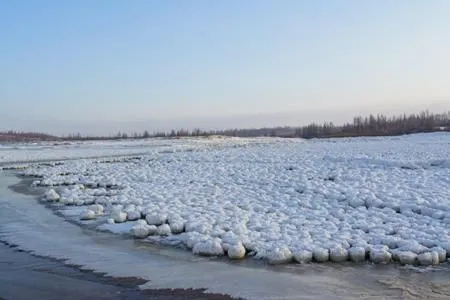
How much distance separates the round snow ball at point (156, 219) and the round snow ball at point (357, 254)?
5.01 m

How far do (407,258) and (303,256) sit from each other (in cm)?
176

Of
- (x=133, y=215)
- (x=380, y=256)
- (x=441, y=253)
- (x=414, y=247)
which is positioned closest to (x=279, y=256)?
(x=380, y=256)

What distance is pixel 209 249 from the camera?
984cm

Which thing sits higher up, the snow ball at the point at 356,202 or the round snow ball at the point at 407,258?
the snow ball at the point at 356,202

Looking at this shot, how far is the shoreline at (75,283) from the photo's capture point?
737 cm

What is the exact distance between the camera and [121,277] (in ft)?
27.3

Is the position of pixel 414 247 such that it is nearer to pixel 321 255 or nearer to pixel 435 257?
→ pixel 435 257

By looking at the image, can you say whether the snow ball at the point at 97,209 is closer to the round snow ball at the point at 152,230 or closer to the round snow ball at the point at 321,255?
the round snow ball at the point at 152,230

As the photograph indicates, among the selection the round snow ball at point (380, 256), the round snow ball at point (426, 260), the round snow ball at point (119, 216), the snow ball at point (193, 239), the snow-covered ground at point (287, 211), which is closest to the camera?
the round snow ball at point (426, 260)

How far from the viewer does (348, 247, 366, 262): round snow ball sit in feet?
30.1

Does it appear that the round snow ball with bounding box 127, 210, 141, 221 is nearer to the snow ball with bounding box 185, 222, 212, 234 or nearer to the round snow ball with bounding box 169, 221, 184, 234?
the round snow ball with bounding box 169, 221, 184, 234

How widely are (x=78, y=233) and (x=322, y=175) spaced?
39.9 ft

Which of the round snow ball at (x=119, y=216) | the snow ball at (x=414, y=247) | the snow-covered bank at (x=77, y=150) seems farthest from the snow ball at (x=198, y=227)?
the snow-covered bank at (x=77, y=150)

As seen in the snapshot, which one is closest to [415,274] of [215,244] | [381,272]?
[381,272]
